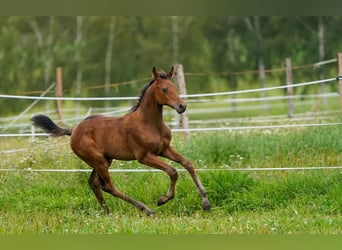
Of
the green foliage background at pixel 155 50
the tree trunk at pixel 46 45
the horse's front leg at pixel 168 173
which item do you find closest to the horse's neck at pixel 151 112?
the horse's front leg at pixel 168 173

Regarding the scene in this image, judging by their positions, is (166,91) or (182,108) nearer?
(182,108)

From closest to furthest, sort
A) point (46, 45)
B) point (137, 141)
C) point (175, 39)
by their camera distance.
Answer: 1. point (137, 141)
2. point (175, 39)
3. point (46, 45)

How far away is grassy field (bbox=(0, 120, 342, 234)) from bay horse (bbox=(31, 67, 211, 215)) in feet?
1.05

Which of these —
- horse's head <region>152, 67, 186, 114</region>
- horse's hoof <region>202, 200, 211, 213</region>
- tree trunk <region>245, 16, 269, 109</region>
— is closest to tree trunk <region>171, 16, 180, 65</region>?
tree trunk <region>245, 16, 269, 109</region>

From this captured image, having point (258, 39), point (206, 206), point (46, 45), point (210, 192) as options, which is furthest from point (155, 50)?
point (206, 206)

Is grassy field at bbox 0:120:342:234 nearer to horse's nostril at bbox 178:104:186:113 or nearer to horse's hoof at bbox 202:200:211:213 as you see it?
horse's hoof at bbox 202:200:211:213

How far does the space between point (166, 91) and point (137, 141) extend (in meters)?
0.72

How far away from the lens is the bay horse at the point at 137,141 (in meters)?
8.70

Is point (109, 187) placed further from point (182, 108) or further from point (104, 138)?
point (182, 108)

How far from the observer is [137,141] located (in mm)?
8922

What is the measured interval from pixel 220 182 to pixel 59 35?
965 inches

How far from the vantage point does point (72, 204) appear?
946cm

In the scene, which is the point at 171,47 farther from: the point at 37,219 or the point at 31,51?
the point at 37,219

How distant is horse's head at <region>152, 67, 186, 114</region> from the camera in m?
8.49
